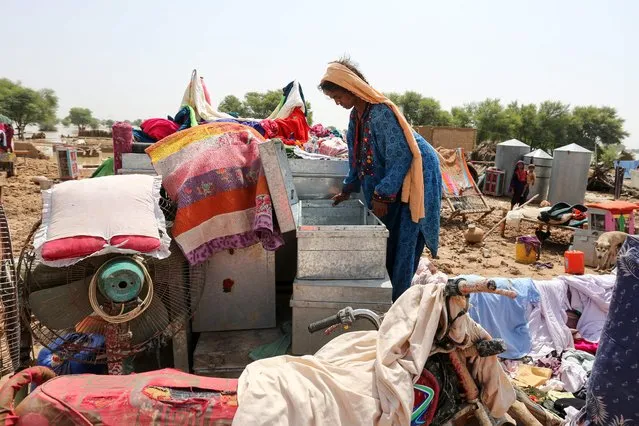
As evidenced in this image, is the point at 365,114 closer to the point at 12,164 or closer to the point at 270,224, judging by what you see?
the point at 270,224

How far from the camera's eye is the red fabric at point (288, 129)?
513cm

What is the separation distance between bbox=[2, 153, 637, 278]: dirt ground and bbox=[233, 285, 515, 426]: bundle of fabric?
554 cm

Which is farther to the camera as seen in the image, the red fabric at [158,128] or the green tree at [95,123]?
the green tree at [95,123]

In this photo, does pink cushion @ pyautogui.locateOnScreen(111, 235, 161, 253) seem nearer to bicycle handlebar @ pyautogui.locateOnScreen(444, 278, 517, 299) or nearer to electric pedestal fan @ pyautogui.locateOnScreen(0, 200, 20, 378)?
electric pedestal fan @ pyautogui.locateOnScreen(0, 200, 20, 378)

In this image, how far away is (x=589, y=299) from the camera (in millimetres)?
4559

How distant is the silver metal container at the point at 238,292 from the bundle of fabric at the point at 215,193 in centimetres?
35

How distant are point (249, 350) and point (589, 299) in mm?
3719

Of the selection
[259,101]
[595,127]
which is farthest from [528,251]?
[259,101]

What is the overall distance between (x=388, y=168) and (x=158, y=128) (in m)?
2.28

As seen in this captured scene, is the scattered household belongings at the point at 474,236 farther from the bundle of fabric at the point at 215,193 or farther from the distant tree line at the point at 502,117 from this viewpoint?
the distant tree line at the point at 502,117

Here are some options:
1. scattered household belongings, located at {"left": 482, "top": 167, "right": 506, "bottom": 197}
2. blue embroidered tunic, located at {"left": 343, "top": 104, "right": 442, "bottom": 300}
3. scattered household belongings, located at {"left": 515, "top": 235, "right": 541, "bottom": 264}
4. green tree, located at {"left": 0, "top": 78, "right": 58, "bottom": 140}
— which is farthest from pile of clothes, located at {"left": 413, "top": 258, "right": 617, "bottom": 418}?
green tree, located at {"left": 0, "top": 78, "right": 58, "bottom": 140}

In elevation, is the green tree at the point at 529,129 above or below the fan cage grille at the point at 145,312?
above

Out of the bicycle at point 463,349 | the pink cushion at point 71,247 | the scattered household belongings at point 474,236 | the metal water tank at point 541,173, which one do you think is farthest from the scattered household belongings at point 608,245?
the metal water tank at point 541,173

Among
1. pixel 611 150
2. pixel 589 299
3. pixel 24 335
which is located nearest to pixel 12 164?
pixel 24 335
